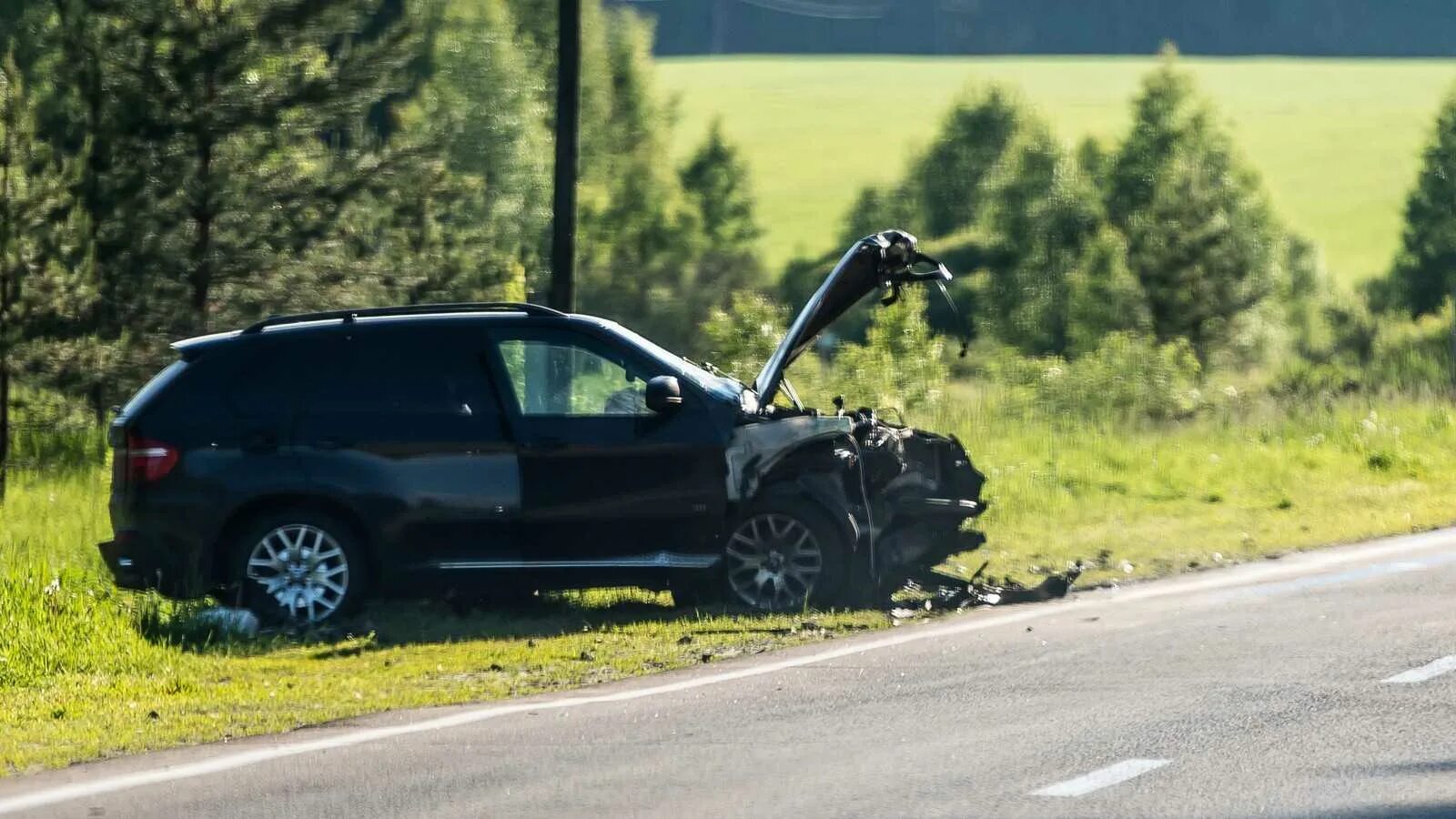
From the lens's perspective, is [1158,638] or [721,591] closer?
[1158,638]

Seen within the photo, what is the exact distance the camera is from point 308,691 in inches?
366

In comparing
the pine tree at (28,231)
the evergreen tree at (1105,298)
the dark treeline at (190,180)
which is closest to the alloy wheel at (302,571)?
the pine tree at (28,231)

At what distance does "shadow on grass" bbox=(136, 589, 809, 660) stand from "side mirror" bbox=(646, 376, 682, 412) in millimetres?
1230

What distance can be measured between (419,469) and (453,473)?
0.19 metres

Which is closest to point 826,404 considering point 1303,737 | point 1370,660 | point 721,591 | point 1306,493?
point 1306,493

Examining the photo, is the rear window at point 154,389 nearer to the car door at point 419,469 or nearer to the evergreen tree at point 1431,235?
the car door at point 419,469

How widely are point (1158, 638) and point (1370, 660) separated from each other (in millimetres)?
1223

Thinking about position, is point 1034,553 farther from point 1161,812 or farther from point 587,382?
point 1161,812

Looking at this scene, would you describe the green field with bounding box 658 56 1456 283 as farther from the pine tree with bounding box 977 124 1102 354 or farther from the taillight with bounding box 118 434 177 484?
the taillight with bounding box 118 434 177 484

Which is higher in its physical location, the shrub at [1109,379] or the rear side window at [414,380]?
the shrub at [1109,379]

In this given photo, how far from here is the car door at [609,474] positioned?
11328 millimetres

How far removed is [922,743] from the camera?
7.76 m

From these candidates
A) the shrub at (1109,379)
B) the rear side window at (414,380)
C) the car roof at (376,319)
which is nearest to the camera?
the rear side window at (414,380)

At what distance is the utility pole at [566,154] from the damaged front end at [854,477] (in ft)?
16.1
